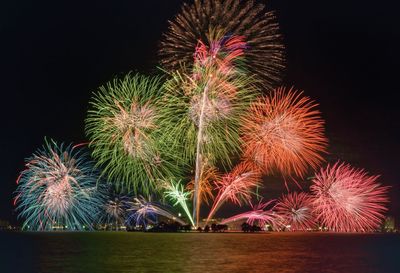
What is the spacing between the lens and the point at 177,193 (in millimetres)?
64312

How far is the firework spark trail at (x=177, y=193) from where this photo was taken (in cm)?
6369

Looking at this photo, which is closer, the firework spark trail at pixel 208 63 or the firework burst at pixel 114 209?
the firework spark trail at pixel 208 63

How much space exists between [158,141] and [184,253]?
2432 centimetres

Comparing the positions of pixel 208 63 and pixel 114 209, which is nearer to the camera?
pixel 208 63

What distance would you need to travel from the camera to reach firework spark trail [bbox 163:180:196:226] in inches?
2507

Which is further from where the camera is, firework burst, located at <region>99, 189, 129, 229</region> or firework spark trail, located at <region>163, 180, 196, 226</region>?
firework burst, located at <region>99, 189, 129, 229</region>

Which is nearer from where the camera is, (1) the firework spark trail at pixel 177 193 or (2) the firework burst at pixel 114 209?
(1) the firework spark trail at pixel 177 193

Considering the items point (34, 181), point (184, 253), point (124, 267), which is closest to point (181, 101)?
point (34, 181)

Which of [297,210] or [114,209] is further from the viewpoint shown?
[114,209]

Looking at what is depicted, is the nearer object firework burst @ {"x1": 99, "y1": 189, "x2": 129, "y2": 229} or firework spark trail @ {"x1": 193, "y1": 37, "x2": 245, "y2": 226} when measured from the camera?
firework spark trail @ {"x1": 193, "y1": 37, "x2": 245, "y2": 226}

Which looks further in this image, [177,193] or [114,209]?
[114,209]

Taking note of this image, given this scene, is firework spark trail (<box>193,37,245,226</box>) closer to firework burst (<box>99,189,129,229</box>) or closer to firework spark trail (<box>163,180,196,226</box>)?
firework spark trail (<box>163,180,196,226</box>)

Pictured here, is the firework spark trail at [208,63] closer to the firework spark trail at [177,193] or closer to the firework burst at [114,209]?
the firework spark trail at [177,193]

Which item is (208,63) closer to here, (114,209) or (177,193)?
(177,193)
